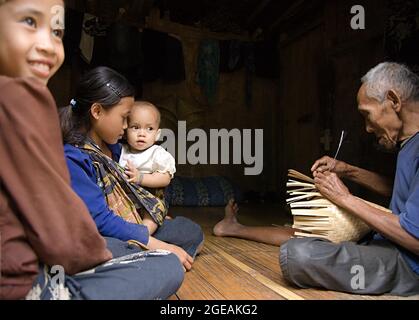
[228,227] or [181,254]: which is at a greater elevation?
[181,254]

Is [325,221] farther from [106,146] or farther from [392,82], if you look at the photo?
[106,146]

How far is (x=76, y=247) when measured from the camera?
109 cm

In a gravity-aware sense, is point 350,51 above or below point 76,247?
above

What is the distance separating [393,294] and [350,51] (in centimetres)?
315

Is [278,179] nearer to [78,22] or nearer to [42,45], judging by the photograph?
[78,22]

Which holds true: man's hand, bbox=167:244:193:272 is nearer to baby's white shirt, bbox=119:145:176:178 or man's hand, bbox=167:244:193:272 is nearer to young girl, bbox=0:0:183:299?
baby's white shirt, bbox=119:145:176:178

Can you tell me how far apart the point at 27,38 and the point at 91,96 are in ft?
2.79

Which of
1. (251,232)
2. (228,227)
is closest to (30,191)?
(251,232)

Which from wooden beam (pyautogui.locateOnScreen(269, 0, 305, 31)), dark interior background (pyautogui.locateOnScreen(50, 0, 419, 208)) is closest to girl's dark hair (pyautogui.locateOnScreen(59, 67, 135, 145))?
dark interior background (pyautogui.locateOnScreen(50, 0, 419, 208))

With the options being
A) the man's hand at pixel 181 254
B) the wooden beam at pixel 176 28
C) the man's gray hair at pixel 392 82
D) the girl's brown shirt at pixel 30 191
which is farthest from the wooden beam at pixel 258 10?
the girl's brown shirt at pixel 30 191

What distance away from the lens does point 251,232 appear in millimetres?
3191

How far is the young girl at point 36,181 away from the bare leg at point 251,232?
198cm

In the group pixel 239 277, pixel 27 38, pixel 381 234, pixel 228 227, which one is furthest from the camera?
pixel 228 227
